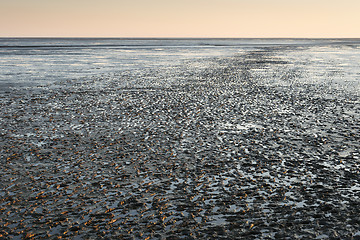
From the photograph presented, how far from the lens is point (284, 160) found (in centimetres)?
1151

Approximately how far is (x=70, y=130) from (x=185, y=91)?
13.2 m

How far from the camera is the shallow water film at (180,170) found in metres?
7.46

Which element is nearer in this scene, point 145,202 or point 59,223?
point 59,223

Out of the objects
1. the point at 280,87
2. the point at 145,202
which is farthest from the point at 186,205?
the point at 280,87

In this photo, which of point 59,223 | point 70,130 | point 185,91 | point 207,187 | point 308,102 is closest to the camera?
point 59,223

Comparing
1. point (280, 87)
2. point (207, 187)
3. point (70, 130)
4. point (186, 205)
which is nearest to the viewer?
point (186, 205)

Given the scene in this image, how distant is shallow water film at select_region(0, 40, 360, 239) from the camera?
7.46 meters

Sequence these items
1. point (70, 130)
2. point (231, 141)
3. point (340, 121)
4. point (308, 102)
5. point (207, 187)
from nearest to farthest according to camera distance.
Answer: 1. point (207, 187)
2. point (231, 141)
3. point (70, 130)
4. point (340, 121)
5. point (308, 102)

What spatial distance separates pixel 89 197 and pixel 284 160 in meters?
6.25

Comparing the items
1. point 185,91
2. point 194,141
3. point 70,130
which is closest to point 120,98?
point 185,91

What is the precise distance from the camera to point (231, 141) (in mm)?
13750

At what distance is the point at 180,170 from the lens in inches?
419

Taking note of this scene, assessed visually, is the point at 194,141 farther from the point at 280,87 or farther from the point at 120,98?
the point at 280,87

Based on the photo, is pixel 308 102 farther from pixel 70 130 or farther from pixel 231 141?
pixel 70 130
